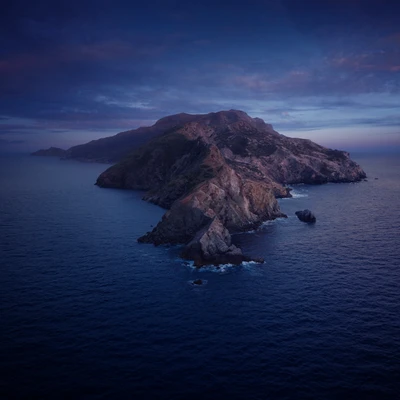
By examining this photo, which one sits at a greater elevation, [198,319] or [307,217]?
[307,217]

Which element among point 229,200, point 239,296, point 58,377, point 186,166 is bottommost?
point 58,377

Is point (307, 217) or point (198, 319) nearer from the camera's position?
point (198, 319)

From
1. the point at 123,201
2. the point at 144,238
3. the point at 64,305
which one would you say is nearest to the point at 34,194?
the point at 123,201

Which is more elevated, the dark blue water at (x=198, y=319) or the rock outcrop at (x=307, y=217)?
the rock outcrop at (x=307, y=217)

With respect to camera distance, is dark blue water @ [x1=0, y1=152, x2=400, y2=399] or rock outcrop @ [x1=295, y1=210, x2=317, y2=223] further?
rock outcrop @ [x1=295, y1=210, x2=317, y2=223]

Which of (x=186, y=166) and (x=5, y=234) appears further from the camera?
(x=186, y=166)

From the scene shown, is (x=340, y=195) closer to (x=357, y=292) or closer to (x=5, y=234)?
(x=357, y=292)

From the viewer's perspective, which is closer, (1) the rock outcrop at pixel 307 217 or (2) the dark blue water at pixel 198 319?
(2) the dark blue water at pixel 198 319

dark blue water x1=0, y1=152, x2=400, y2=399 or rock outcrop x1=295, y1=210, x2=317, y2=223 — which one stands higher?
rock outcrop x1=295, y1=210, x2=317, y2=223
